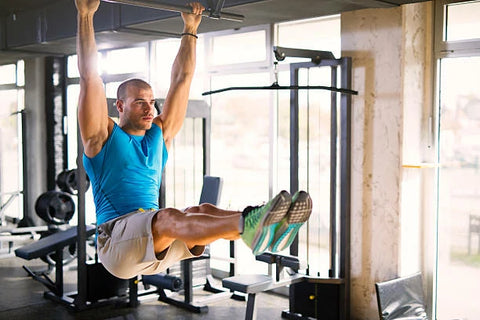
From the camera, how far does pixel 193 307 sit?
5305mm

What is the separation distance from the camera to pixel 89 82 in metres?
2.52

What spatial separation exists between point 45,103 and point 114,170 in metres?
6.07

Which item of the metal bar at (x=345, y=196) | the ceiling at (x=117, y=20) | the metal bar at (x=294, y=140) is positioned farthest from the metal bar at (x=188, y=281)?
the ceiling at (x=117, y=20)

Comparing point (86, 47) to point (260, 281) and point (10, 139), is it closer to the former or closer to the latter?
point (260, 281)

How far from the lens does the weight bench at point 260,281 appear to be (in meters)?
4.25

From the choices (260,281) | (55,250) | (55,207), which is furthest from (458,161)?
Result: (55,207)

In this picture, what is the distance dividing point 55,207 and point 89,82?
14.4 ft

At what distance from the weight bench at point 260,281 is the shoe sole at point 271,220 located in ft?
6.47

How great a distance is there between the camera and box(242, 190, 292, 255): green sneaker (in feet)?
7.43

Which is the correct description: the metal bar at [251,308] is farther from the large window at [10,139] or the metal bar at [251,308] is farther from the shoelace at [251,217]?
the large window at [10,139]

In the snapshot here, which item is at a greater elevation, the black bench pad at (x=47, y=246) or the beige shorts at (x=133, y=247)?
the beige shorts at (x=133, y=247)

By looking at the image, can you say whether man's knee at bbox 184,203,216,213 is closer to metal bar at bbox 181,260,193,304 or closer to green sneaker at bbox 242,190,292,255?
green sneaker at bbox 242,190,292,255

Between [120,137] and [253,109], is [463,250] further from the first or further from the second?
[120,137]

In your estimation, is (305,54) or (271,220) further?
(305,54)
